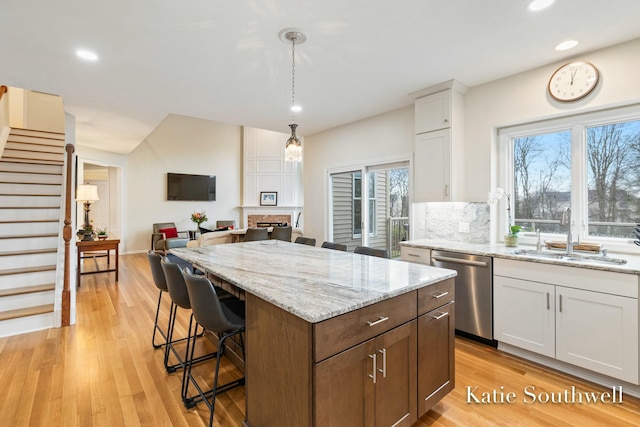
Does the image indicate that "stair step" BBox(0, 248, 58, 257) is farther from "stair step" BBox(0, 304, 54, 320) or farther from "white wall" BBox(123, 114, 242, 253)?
"white wall" BBox(123, 114, 242, 253)

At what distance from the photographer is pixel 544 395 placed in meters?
2.16

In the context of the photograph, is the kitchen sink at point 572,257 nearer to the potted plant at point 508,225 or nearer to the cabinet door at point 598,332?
the potted plant at point 508,225

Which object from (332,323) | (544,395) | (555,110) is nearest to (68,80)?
(332,323)

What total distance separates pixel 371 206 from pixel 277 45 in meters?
2.95

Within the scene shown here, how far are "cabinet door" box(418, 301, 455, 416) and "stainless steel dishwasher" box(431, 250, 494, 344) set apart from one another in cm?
104

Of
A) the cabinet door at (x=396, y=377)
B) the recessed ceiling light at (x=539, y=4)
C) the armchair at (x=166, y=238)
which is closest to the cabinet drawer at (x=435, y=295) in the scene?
→ the cabinet door at (x=396, y=377)

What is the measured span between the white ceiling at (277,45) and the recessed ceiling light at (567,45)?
71 mm

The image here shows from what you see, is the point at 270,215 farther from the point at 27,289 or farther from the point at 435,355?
the point at 435,355

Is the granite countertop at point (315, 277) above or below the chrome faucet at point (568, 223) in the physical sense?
below

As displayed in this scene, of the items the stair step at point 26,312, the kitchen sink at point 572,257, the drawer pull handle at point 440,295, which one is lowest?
the stair step at point 26,312

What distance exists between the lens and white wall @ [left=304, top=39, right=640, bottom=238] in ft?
8.58

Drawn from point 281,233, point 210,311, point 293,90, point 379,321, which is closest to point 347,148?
point 293,90

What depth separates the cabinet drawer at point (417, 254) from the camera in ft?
10.7

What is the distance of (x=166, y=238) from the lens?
24.5 feet
